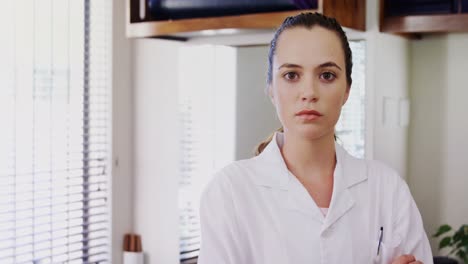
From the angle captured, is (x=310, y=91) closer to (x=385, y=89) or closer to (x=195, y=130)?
(x=385, y=89)

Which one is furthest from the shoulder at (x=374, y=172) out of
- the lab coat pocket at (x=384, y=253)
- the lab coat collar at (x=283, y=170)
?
the lab coat pocket at (x=384, y=253)

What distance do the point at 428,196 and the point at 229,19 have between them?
80 centimetres

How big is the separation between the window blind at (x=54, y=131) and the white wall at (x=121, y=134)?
28 millimetres

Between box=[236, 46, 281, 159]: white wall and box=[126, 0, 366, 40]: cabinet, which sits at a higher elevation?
box=[126, 0, 366, 40]: cabinet

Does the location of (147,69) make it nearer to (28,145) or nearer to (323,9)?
(28,145)

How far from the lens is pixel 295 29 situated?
3.82ft

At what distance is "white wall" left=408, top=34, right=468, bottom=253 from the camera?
206 cm

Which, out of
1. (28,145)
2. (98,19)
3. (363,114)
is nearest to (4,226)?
(28,145)

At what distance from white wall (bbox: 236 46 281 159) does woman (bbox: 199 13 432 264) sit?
88cm

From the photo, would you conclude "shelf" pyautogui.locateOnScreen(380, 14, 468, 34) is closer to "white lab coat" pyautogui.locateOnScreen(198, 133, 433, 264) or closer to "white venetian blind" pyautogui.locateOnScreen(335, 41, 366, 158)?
"white venetian blind" pyautogui.locateOnScreen(335, 41, 366, 158)

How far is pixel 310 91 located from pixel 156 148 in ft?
4.50

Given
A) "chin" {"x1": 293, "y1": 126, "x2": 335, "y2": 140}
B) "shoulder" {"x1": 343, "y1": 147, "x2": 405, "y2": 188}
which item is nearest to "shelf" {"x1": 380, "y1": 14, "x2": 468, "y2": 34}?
"shoulder" {"x1": 343, "y1": 147, "x2": 405, "y2": 188}

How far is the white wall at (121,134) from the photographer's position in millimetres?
2438

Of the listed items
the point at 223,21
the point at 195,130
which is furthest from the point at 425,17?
the point at 195,130
